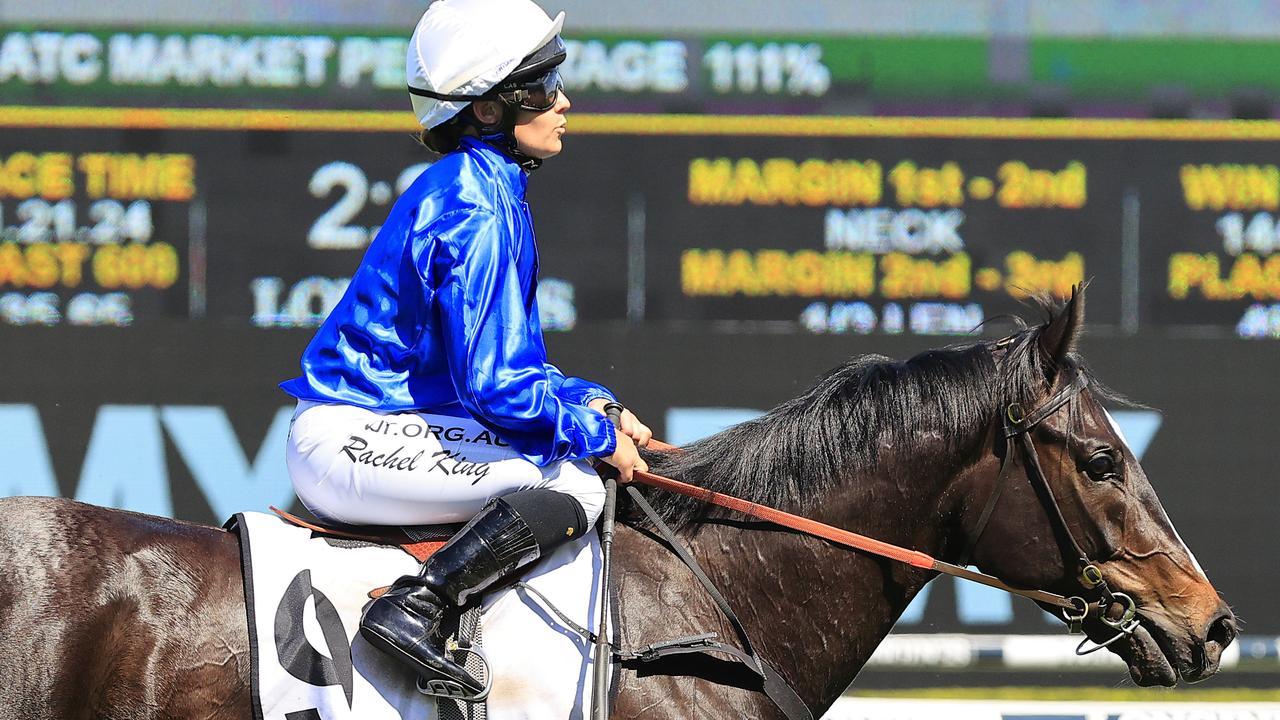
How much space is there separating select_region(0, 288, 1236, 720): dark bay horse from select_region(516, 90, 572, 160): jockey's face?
73 centimetres

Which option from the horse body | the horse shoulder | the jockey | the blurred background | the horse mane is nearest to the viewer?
the horse body

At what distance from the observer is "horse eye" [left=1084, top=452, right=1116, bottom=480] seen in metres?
2.69

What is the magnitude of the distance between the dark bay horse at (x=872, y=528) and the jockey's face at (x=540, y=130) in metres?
0.73

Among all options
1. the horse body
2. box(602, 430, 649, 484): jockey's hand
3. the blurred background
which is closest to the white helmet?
box(602, 430, 649, 484): jockey's hand

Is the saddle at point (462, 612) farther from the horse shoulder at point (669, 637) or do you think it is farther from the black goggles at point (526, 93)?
the black goggles at point (526, 93)

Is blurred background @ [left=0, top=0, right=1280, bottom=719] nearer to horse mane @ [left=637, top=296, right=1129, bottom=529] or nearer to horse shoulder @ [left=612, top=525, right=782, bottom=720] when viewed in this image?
horse mane @ [left=637, top=296, right=1129, bottom=529]

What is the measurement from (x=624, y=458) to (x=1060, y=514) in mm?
891

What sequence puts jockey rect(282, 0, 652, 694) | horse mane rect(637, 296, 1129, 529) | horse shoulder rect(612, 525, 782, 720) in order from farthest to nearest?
horse mane rect(637, 296, 1129, 529), horse shoulder rect(612, 525, 782, 720), jockey rect(282, 0, 652, 694)

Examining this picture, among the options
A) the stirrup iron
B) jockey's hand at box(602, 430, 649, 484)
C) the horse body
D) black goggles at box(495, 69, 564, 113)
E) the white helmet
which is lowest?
the stirrup iron

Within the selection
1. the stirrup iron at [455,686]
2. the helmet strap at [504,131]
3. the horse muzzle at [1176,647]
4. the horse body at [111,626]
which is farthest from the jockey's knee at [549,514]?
the horse muzzle at [1176,647]

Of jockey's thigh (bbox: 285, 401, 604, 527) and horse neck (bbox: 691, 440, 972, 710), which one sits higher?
jockey's thigh (bbox: 285, 401, 604, 527)

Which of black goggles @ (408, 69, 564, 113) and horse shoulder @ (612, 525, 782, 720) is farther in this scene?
black goggles @ (408, 69, 564, 113)

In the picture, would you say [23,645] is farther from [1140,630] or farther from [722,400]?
[722,400]

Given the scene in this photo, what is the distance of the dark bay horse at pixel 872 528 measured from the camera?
257 cm
